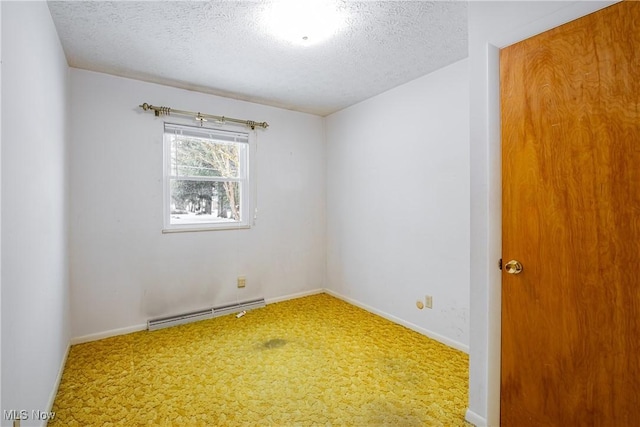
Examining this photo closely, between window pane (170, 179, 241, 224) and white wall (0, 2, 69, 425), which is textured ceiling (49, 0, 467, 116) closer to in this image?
white wall (0, 2, 69, 425)

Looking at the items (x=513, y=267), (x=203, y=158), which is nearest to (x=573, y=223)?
(x=513, y=267)

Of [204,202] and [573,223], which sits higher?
[204,202]

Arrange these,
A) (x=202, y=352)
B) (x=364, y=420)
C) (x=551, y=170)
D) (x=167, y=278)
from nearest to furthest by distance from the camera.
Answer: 1. (x=551, y=170)
2. (x=364, y=420)
3. (x=202, y=352)
4. (x=167, y=278)

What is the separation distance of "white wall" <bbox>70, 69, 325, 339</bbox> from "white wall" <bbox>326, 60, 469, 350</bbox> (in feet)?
2.48

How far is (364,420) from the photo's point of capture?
70.5 inches

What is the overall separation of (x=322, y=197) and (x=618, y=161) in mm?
3287

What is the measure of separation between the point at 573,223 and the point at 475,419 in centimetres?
119

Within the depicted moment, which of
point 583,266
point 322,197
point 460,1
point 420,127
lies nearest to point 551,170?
point 583,266

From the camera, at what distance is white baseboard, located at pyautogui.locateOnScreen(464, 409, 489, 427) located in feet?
5.57

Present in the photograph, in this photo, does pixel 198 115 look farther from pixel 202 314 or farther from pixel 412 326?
pixel 412 326

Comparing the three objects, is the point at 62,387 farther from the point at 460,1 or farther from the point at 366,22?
the point at 460,1

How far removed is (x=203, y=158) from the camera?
3.47 m

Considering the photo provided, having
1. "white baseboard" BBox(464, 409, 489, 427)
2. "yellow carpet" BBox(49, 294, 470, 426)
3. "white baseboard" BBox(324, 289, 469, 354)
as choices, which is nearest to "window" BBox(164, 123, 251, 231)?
"yellow carpet" BBox(49, 294, 470, 426)
